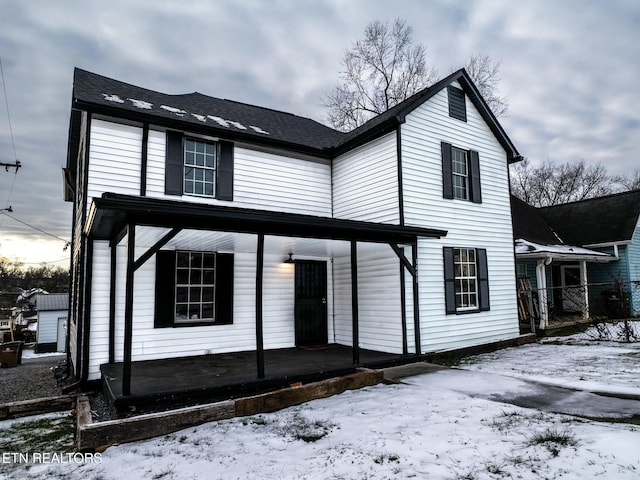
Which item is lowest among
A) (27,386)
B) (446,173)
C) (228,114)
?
(27,386)

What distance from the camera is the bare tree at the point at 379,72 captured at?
21.5 metres

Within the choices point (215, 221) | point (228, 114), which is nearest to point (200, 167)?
point (228, 114)

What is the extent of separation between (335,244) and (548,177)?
30.4 meters

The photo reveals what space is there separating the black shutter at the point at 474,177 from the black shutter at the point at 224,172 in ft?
19.4

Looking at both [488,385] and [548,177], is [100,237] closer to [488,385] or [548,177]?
[488,385]

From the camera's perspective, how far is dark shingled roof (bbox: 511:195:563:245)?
1434 cm

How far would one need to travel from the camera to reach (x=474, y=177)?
9789 millimetres

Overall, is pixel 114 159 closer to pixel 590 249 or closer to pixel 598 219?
pixel 590 249

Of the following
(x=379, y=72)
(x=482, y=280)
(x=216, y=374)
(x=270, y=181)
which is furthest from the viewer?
(x=379, y=72)

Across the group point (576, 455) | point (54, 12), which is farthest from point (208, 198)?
point (576, 455)

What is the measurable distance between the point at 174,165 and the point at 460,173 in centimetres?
672

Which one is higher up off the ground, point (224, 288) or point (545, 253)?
point (545, 253)

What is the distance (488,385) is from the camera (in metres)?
5.76

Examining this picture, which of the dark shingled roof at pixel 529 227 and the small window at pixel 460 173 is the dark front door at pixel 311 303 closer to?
the small window at pixel 460 173
